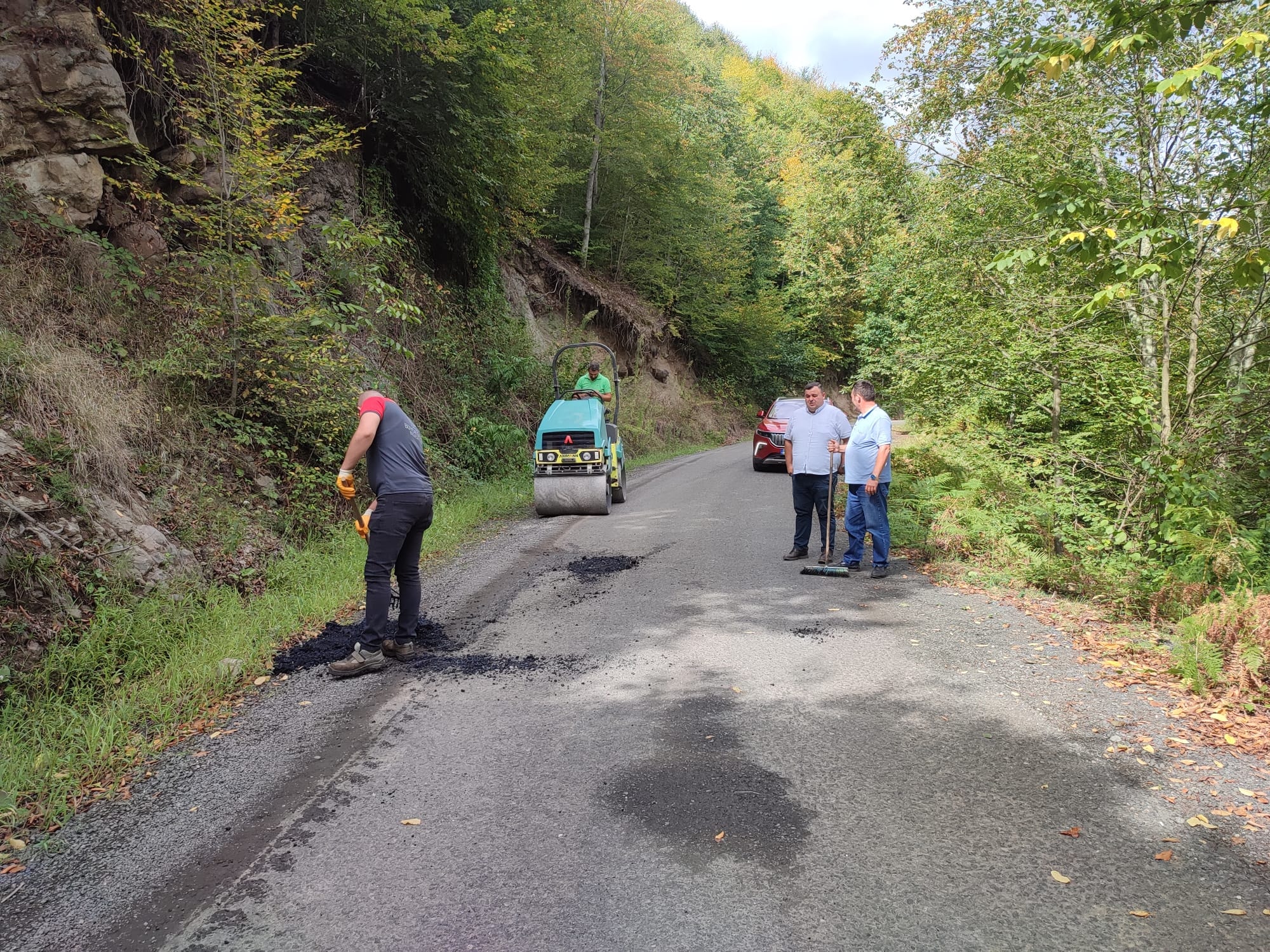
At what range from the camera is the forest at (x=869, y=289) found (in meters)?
5.44

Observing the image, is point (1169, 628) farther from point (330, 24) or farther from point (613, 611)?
point (330, 24)

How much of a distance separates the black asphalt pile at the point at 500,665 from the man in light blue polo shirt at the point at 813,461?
153 inches

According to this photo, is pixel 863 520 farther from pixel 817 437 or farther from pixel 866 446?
pixel 817 437

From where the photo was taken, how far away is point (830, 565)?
8008mm

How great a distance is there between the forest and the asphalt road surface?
1.16 metres

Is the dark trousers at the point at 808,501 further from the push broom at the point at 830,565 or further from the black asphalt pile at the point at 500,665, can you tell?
the black asphalt pile at the point at 500,665

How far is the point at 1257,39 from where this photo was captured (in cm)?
370

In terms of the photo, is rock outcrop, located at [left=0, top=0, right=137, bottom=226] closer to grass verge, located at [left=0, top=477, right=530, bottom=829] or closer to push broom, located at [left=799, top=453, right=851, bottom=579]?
grass verge, located at [left=0, top=477, right=530, bottom=829]

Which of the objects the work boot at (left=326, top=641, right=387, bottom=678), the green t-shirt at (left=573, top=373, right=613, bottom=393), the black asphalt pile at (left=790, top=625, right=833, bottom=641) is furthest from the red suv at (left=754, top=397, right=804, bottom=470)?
the work boot at (left=326, top=641, right=387, bottom=678)

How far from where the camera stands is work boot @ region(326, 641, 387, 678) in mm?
5070

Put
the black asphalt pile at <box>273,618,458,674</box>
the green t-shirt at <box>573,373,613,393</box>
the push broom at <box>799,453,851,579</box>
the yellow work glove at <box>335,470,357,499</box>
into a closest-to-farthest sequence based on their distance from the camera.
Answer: the yellow work glove at <box>335,470,357,499</box> → the black asphalt pile at <box>273,618,458,674</box> → the push broom at <box>799,453,851,579</box> → the green t-shirt at <box>573,373,613,393</box>

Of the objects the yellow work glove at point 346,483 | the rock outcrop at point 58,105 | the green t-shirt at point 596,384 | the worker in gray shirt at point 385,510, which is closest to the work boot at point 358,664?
the worker in gray shirt at point 385,510

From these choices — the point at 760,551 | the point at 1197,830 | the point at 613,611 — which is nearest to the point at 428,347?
the point at 760,551

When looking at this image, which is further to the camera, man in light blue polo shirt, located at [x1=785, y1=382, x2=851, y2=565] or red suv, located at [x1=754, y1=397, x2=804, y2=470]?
red suv, located at [x1=754, y1=397, x2=804, y2=470]
